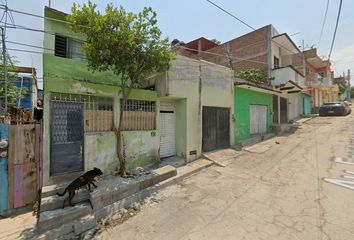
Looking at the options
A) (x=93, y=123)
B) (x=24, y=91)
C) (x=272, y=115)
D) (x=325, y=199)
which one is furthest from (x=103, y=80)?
(x=272, y=115)

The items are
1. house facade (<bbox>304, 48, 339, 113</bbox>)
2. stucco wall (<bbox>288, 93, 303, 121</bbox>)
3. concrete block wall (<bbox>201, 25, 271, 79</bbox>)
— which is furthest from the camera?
house facade (<bbox>304, 48, 339, 113</bbox>)

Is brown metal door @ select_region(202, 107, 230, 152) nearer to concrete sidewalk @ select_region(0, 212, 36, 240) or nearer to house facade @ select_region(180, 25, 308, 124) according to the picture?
house facade @ select_region(180, 25, 308, 124)

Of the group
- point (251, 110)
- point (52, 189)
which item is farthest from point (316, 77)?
point (52, 189)

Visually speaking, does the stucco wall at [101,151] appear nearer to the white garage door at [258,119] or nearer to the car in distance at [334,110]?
the white garage door at [258,119]

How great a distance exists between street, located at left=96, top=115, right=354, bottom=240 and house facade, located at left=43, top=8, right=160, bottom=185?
2328 mm

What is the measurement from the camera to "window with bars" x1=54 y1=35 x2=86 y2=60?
294 inches

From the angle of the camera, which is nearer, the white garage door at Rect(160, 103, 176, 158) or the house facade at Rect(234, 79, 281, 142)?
the white garage door at Rect(160, 103, 176, 158)

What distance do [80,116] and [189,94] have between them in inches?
177

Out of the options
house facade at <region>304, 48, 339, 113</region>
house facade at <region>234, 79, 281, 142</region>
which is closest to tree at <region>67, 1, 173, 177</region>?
house facade at <region>234, 79, 281, 142</region>

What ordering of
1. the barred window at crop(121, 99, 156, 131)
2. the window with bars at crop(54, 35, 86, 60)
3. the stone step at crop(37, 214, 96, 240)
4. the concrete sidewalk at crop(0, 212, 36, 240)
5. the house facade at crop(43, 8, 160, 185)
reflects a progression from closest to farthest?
the stone step at crop(37, 214, 96, 240) < the concrete sidewalk at crop(0, 212, 36, 240) < the house facade at crop(43, 8, 160, 185) < the window with bars at crop(54, 35, 86, 60) < the barred window at crop(121, 99, 156, 131)

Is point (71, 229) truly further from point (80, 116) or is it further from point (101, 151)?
point (80, 116)

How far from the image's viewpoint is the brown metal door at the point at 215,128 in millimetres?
9844

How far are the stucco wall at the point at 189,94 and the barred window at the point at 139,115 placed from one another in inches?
32.4

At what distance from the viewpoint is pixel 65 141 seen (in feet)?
20.9
